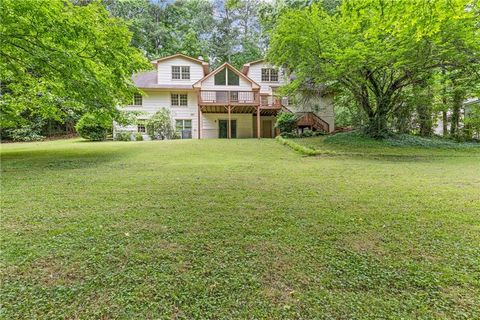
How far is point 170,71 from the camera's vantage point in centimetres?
2012

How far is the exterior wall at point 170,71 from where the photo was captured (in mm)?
19938

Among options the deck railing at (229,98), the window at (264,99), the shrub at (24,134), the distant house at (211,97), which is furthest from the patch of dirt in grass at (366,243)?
the shrub at (24,134)

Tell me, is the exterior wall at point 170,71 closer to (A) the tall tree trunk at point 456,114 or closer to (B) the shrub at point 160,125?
(B) the shrub at point 160,125

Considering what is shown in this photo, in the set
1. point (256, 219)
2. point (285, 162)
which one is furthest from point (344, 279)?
point (285, 162)

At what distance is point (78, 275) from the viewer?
2.29 m

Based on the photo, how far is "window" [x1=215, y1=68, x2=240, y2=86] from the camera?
1980 centimetres

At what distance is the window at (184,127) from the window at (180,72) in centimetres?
327

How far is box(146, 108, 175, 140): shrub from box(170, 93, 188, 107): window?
6.36 ft

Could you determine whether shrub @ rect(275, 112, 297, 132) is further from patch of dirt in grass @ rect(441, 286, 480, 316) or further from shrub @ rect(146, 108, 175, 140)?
patch of dirt in grass @ rect(441, 286, 480, 316)

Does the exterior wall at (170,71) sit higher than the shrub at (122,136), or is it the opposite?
the exterior wall at (170,71)

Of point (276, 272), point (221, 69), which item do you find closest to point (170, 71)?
point (221, 69)

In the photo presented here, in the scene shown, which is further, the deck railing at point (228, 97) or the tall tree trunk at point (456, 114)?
the deck railing at point (228, 97)

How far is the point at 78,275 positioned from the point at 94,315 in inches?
23.0

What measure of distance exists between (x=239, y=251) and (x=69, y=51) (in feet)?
25.2
